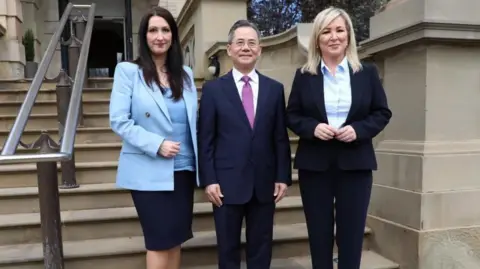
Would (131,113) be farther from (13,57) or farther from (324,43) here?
(13,57)

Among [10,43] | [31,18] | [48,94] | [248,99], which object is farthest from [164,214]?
[31,18]

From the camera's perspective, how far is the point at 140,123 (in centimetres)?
216

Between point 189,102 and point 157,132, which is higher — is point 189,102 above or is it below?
above

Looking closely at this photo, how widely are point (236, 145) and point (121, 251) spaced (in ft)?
4.29

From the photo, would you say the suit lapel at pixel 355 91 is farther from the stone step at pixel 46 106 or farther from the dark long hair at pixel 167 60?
the stone step at pixel 46 106

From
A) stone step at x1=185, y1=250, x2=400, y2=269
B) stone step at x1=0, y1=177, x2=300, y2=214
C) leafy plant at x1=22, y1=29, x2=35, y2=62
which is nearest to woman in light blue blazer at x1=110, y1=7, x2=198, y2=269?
stone step at x1=185, y1=250, x2=400, y2=269

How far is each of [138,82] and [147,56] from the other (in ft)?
0.48

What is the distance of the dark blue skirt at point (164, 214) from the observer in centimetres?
216

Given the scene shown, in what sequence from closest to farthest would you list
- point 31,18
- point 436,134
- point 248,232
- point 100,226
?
point 248,232
point 436,134
point 100,226
point 31,18

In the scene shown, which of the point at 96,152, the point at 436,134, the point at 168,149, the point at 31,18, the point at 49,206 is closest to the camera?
the point at 168,149

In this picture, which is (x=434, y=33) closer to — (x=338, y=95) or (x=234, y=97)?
(x=338, y=95)

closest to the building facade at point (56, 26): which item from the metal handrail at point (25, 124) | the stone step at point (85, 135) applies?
the stone step at point (85, 135)

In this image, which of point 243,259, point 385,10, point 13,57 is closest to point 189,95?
point 243,259

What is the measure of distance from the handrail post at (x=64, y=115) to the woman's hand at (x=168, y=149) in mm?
1725
